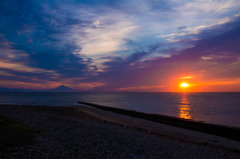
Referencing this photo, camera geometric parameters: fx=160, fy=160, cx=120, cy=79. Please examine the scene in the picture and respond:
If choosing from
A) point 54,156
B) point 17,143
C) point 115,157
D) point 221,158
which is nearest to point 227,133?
point 221,158

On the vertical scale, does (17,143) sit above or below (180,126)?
above

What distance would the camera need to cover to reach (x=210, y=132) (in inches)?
943

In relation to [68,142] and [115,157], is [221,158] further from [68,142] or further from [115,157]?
[68,142]

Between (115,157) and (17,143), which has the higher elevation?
(17,143)

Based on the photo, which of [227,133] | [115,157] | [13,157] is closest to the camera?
[13,157]

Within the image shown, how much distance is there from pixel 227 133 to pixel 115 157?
21576 mm

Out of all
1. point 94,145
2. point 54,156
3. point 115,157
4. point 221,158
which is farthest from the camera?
point 221,158

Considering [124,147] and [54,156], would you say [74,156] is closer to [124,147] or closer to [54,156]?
[54,156]

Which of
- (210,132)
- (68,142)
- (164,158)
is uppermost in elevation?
(68,142)

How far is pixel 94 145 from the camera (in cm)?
1058

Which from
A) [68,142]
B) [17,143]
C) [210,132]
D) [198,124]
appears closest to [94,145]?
[68,142]

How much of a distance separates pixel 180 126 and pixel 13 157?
85.2 feet

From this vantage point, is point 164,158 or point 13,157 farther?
point 164,158

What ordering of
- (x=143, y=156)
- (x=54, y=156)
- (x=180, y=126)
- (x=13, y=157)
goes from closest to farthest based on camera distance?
(x=13, y=157) < (x=54, y=156) < (x=143, y=156) < (x=180, y=126)
